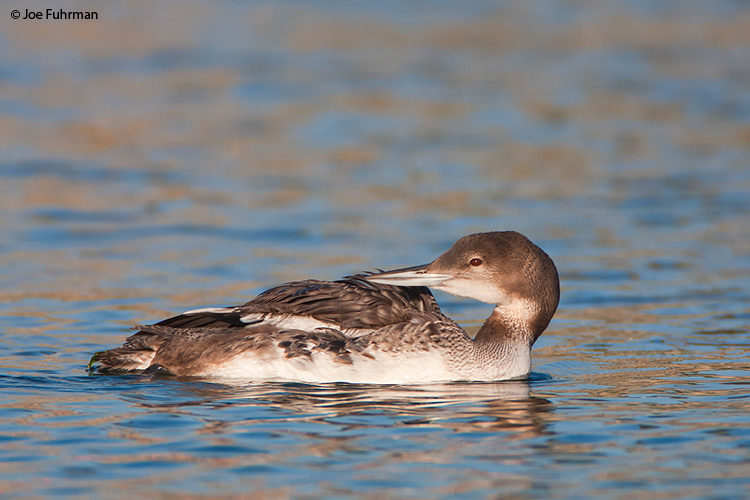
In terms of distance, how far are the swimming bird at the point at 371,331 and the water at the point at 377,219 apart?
183mm

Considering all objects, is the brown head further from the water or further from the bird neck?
the water

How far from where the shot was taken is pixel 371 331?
27.9ft

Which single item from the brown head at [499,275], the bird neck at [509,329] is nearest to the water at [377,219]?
the bird neck at [509,329]

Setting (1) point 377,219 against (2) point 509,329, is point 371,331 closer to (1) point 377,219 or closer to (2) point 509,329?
(2) point 509,329

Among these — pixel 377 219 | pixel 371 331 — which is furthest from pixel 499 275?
pixel 377 219

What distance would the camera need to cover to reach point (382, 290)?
8844mm

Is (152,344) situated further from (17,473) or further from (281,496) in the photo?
(281,496)

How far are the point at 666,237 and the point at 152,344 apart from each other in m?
→ 6.67

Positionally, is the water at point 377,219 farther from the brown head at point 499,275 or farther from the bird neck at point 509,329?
the brown head at point 499,275

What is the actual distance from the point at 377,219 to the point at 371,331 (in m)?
5.74

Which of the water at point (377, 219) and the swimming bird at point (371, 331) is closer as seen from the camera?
the water at point (377, 219)

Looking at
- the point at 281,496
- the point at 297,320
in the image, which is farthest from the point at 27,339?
the point at 281,496

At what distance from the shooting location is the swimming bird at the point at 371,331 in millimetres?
8328

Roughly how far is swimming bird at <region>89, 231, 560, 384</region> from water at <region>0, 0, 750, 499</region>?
0.18 m
